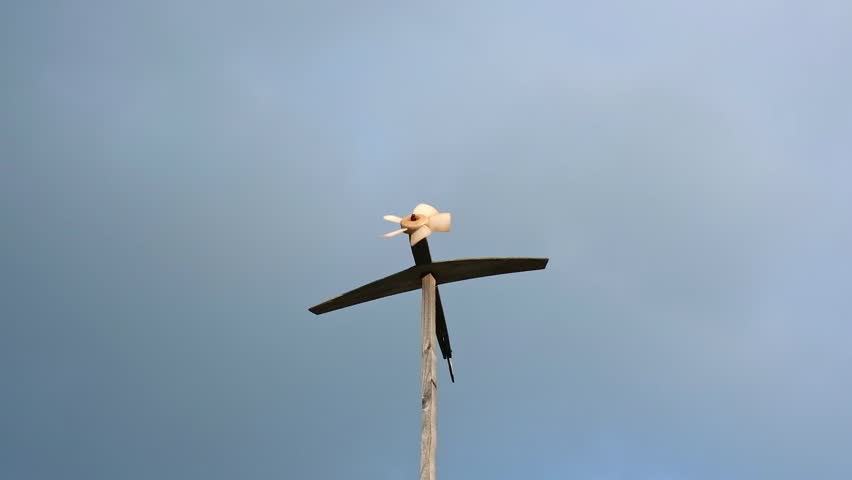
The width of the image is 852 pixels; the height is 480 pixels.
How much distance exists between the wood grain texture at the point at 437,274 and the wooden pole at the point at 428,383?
7.7 inches

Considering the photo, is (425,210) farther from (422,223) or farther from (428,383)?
(428,383)

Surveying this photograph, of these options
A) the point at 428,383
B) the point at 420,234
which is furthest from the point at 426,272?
the point at 428,383

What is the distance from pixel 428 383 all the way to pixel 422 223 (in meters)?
2.46

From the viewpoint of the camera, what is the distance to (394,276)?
12.0 metres

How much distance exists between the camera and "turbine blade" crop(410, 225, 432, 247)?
469 inches

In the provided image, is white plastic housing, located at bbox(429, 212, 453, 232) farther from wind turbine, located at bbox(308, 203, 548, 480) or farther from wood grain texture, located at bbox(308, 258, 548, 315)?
wood grain texture, located at bbox(308, 258, 548, 315)

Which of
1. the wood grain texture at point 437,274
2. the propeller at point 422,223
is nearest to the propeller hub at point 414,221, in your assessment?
the propeller at point 422,223

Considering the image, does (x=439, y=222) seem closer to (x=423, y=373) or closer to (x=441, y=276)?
(x=441, y=276)

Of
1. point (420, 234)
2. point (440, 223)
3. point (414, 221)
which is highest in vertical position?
point (440, 223)

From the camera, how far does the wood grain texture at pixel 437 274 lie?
11.9 m

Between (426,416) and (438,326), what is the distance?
2.74 meters

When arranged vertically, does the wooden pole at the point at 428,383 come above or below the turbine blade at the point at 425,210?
below

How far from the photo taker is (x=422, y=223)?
12000mm

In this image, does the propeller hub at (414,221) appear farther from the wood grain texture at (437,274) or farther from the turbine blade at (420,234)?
the wood grain texture at (437,274)
